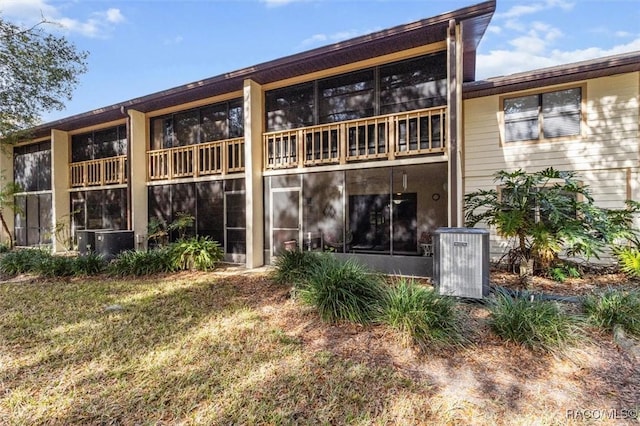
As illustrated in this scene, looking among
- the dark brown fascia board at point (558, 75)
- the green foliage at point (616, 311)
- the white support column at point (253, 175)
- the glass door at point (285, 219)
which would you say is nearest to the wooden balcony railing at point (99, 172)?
the white support column at point (253, 175)

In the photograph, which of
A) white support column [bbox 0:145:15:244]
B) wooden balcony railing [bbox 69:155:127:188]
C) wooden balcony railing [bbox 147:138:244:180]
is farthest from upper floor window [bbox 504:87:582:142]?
white support column [bbox 0:145:15:244]

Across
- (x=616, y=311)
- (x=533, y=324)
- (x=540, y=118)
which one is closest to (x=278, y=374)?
(x=533, y=324)

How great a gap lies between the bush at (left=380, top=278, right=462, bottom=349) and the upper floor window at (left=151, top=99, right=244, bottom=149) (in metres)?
7.84

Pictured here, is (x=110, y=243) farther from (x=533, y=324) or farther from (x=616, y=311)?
(x=616, y=311)

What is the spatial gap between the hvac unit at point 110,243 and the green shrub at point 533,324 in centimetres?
1060

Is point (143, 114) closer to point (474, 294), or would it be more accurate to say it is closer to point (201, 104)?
point (201, 104)

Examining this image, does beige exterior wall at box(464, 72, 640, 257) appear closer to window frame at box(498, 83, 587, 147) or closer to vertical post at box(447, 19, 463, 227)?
window frame at box(498, 83, 587, 147)

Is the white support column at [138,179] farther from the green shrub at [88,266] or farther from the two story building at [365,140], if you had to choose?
the green shrub at [88,266]

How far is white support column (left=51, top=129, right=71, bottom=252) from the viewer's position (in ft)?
44.3

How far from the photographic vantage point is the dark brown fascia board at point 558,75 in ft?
22.7

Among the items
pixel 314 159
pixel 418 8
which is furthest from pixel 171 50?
pixel 418 8

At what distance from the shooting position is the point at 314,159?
28.8 ft

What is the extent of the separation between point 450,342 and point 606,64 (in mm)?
7306

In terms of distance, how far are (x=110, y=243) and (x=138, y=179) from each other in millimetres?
2416
